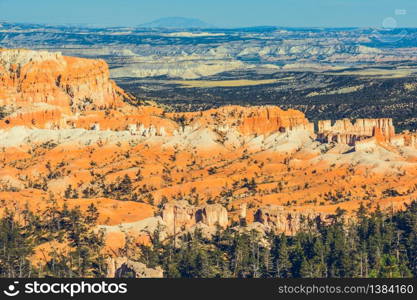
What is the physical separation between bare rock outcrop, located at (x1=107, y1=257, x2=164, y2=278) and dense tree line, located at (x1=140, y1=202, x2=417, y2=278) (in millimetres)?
1943

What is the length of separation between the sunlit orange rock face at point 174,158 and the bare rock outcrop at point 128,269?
970 cm

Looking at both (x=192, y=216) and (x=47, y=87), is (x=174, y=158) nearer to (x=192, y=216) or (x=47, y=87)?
(x=192, y=216)

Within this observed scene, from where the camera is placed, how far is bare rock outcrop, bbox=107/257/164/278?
259ft

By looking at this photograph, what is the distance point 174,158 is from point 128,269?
69729mm

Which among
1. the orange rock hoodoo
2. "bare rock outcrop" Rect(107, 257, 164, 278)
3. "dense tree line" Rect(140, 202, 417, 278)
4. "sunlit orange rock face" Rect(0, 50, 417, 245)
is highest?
the orange rock hoodoo

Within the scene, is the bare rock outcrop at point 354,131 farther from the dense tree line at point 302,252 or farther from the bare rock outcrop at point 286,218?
the dense tree line at point 302,252

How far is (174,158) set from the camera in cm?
15075

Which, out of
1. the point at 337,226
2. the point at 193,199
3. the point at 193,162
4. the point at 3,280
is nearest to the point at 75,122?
the point at 193,162

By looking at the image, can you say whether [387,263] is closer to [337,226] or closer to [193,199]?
[337,226]

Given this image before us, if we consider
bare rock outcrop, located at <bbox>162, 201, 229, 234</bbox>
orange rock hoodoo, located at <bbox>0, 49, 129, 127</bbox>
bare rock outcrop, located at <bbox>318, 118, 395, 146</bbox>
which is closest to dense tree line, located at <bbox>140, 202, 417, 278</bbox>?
bare rock outcrop, located at <bbox>162, 201, 229, 234</bbox>

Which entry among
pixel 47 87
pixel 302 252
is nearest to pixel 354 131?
pixel 47 87

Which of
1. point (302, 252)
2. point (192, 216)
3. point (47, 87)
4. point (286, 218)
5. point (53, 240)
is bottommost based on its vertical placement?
point (302, 252)

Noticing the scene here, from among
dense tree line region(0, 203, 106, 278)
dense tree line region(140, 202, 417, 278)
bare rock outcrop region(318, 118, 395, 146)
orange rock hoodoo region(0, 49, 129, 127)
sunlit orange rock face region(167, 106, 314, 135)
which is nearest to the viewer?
dense tree line region(0, 203, 106, 278)

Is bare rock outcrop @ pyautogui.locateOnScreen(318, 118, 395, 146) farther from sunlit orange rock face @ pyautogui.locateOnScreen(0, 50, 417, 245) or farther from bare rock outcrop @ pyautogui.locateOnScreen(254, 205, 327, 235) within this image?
bare rock outcrop @ pyautogui.locateOnScreen(254, 205, 327, 235)
